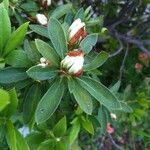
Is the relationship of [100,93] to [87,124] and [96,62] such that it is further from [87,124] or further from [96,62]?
[87,124]

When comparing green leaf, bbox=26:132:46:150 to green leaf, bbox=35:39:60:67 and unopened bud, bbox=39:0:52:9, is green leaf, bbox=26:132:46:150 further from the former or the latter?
unopened bud, bbox=39:0:52:9

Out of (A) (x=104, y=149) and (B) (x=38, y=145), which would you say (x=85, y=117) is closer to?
(B) (x=38, y=145)

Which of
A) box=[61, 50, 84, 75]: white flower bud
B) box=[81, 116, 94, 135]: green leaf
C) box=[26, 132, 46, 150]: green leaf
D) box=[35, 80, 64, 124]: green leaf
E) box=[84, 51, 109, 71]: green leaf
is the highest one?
box=[61, 50, 84, 75]: white flower bud

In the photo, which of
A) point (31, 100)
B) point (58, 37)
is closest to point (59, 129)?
point (31, 100)

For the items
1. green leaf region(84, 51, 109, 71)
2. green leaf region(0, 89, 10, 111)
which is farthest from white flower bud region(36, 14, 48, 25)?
green leaf region(0, 89, 10, 111)

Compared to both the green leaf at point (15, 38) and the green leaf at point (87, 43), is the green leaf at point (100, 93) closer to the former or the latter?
the green leaf at point (87, 43)

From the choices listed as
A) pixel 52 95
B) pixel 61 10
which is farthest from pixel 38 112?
pixel 61 10
